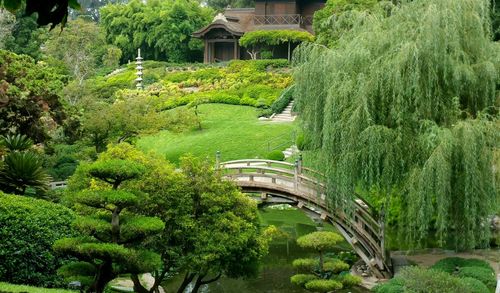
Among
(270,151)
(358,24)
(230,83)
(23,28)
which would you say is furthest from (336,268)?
(23,28)

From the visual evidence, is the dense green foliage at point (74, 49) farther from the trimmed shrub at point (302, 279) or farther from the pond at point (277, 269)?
Answer: the trimmed shrub at point (302, 279)

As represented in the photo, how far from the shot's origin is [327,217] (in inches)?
741

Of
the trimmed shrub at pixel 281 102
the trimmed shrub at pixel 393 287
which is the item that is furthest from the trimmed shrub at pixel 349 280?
the trimmed shrub at pixel 281 102

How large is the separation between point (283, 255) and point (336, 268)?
3.53 meters

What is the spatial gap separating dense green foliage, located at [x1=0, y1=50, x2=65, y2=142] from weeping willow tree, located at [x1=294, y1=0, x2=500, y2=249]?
7.67 metres

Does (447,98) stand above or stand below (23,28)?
below

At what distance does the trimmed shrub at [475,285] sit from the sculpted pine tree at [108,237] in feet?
21.7

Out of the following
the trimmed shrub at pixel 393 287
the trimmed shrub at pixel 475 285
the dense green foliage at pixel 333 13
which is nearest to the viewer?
the trimmed shrub at pixel 475 285

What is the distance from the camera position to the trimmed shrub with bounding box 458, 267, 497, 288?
1579 cm

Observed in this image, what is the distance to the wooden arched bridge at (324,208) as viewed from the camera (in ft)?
59.1

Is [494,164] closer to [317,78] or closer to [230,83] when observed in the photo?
[317,78]

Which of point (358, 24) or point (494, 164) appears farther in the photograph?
point (358, 24)

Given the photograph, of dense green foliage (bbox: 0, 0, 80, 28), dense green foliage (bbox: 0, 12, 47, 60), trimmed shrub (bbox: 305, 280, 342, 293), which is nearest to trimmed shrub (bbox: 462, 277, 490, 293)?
trimmed shrub (bbox: 305, 280, 342, 293)

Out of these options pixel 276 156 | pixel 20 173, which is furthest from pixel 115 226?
pixel 276 156
